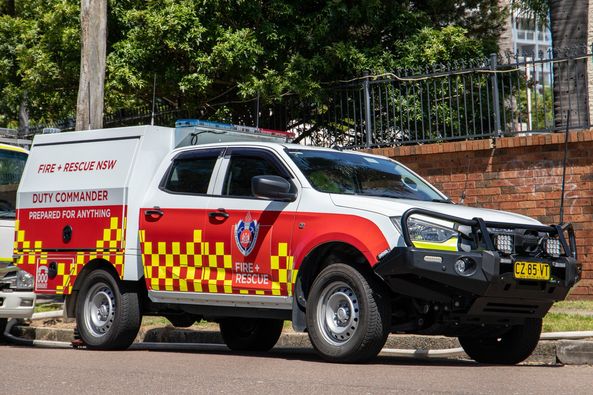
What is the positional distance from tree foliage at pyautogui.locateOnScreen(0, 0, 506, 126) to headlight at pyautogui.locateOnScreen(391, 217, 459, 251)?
8.28 m

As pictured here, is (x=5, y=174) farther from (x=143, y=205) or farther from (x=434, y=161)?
(x=434, y=161)

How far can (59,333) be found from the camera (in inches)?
525

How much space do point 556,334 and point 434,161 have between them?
5394mm

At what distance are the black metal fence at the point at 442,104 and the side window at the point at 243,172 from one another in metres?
3.43

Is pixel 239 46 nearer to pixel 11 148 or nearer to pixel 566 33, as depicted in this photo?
pixel 11 148

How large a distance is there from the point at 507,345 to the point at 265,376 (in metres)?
2.64

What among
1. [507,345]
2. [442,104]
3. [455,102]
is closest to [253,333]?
[507,345]

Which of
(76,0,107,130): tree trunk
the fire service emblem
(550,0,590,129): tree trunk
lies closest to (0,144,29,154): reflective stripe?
(76,0,107,130): tree trunk

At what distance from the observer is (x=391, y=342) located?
11023mm

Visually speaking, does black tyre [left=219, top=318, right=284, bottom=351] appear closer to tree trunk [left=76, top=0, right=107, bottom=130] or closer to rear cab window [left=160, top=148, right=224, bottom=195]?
rear cab window [left=160, top=148, right=224, bottom=195]

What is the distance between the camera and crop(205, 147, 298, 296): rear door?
9570mm

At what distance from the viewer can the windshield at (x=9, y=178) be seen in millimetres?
14211

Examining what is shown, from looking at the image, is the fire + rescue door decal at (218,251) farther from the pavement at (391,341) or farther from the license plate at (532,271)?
the license plate at (532,271)

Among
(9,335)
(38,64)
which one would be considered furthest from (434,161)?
(38,64)
